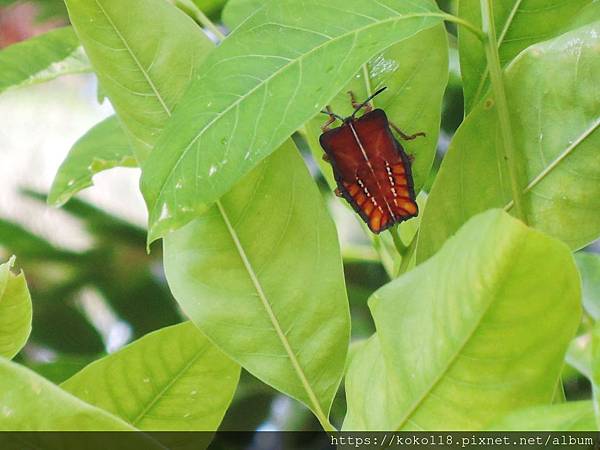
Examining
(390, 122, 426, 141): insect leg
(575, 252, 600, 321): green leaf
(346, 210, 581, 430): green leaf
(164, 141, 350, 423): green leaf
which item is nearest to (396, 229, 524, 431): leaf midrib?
(346, 210, 581, 430): green leaf

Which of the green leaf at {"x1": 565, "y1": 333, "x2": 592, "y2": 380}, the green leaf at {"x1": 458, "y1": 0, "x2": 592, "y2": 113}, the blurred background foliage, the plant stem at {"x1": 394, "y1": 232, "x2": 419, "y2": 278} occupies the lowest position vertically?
the blurred background foliage

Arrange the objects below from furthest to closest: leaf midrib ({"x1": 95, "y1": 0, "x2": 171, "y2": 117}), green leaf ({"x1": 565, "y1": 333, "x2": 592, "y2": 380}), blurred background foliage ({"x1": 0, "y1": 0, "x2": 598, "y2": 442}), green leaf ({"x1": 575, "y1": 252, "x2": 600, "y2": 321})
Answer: blurred background foliage ({"x1": 0, "y1": 0, "x2": 598, "y2": 442})
green leaf ({"x1": 575, "y1": 252, "x2": 600, "y2": 321})
green leaf ({"x1": 565, "y1": 333, "x2": 592, "y2": 380})
leaf midrib ({"x1": 95, "y1": 0, "x2": 171, "y2": 117})

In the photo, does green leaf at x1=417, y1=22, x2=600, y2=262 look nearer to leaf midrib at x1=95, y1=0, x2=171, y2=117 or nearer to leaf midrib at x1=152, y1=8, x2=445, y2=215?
leaf midrib at x1=152, y1=8, x2=445, y2=215

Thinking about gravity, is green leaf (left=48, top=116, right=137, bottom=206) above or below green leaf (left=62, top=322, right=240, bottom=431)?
above

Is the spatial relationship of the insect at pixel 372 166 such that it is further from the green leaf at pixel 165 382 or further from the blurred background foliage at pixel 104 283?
the blurred background foliage at pixel 104 283

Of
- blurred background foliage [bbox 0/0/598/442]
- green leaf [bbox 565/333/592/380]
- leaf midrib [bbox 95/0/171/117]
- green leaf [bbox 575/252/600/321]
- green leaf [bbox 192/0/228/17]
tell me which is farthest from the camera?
blurred background foliage [bbox 0/0/598/442]

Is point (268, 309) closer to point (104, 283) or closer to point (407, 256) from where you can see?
point (407, 256)

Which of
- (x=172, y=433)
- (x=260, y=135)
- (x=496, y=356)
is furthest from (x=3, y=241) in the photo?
(x=496, y=356)

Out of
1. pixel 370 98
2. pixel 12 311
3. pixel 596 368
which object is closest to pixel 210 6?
pixel 370 98
